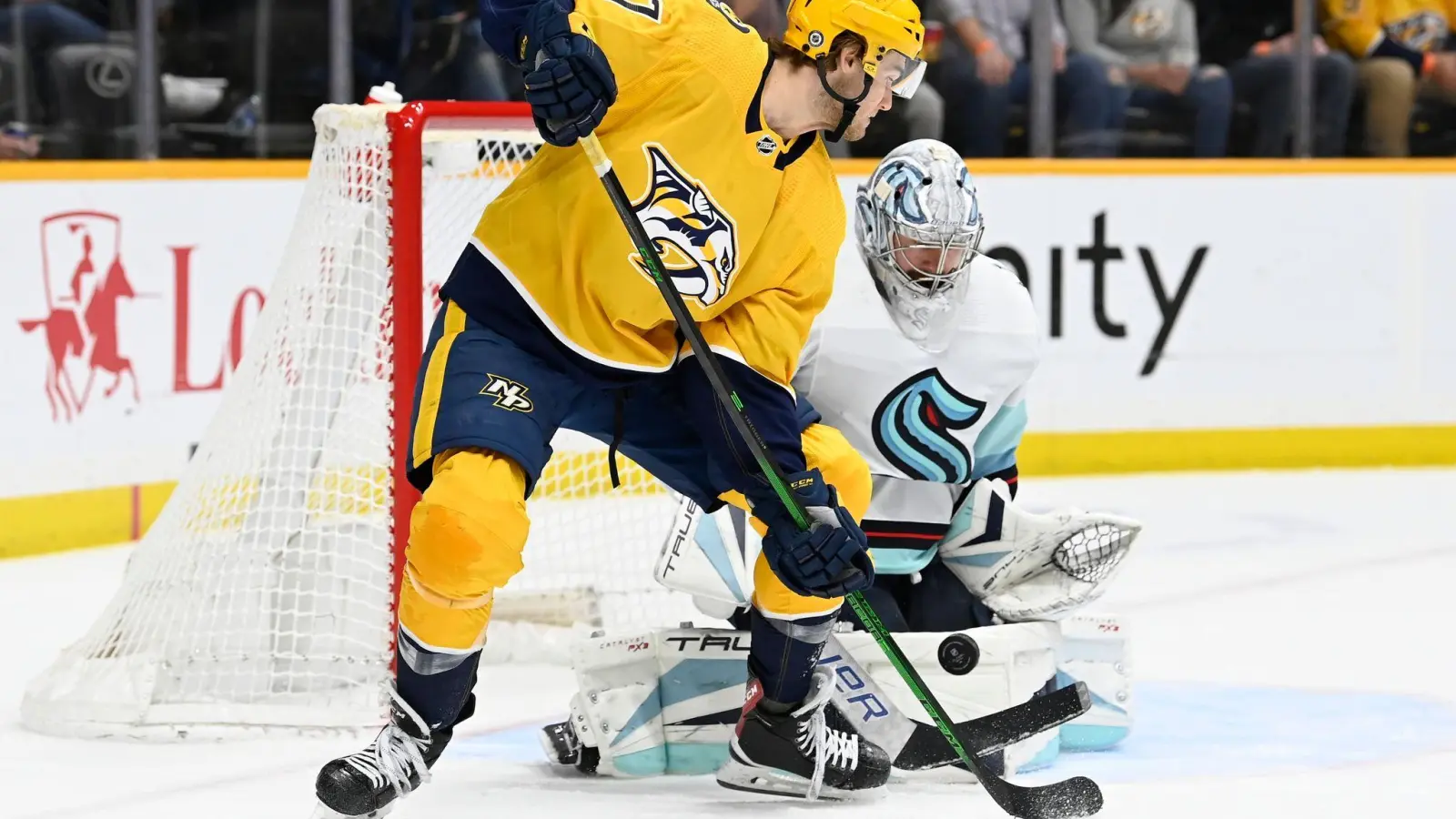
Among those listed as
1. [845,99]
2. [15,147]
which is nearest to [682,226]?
[845,99]

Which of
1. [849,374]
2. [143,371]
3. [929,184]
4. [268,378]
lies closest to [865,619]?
[849,374]

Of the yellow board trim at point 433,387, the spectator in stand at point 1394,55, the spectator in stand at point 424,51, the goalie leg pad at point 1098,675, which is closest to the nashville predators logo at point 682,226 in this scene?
the yellow board trim at point 433,387

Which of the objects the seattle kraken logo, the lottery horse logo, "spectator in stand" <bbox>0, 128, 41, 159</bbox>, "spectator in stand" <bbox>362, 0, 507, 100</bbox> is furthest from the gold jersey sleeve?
"spectator in stand" <bbox>362, 0, 507, 100</bbox>

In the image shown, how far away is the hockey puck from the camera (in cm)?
286

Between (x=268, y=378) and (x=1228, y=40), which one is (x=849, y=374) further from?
(x=1228, y=40)

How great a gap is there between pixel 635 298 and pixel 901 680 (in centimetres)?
73

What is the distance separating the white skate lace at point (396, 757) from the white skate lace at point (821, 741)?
0.53m

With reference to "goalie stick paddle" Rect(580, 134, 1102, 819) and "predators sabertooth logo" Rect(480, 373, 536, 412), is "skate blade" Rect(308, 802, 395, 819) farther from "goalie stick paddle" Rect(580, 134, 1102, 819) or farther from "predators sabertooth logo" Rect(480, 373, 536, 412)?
"goalie stick paddle" Rect(580, 134, 1102, 819)

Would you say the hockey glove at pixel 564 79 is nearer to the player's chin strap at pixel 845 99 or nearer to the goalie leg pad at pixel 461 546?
the player's chin strap at pixel 845 99

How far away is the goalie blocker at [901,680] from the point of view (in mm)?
2820

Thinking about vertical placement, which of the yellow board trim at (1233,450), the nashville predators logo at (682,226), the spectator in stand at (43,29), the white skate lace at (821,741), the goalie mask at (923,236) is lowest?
the yellow board trim at (1233,450)

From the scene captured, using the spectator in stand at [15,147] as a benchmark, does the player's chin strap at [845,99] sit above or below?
above

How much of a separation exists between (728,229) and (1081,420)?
11.8 feet

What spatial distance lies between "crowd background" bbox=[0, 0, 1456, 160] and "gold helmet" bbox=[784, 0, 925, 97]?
104 inches
